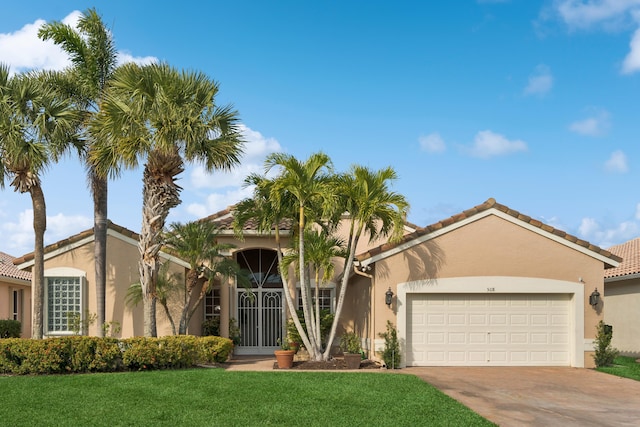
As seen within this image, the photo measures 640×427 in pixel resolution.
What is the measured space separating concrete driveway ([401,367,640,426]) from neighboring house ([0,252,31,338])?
18618 millimetres

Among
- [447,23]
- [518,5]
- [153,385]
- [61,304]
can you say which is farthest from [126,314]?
[518,5]

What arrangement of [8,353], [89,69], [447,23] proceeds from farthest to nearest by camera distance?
[89,69] < [447,23] < [8,353]

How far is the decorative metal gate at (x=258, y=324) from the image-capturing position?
76.1ft

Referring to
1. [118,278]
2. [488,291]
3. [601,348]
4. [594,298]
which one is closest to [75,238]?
[118,278]

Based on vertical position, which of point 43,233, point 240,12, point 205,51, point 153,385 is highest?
point 240,12

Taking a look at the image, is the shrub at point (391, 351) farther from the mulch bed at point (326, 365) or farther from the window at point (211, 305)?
the window at point (211, 305)

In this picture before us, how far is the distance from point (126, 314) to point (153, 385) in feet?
22.7

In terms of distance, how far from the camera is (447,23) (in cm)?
1839

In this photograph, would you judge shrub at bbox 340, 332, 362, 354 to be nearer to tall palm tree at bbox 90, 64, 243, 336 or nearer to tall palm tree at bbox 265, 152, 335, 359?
tall palm tree at bbox 265, 152, 335, 359

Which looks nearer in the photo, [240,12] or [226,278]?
[240,12]

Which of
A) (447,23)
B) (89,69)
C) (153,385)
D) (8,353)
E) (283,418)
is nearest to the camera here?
(283,418)

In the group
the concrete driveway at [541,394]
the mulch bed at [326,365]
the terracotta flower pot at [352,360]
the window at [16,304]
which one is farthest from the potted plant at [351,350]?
the window at [16,304]

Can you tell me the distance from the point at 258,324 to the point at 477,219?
28.6ft

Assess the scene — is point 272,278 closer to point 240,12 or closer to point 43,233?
point 43,233
